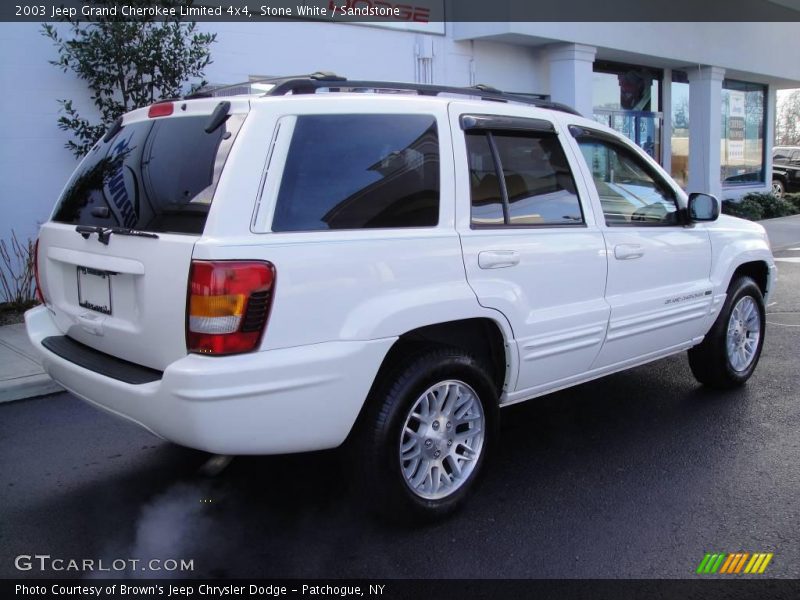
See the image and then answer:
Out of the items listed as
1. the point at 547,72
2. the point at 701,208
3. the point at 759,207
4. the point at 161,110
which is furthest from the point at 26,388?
the point at 759,207

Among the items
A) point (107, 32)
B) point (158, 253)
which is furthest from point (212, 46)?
point (158, 253)

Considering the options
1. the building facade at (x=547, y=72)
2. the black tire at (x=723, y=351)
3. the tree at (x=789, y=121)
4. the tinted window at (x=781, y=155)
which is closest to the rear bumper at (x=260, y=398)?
→ the black tire at (x=723, y=351)

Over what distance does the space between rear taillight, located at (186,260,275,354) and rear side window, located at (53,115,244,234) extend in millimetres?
240

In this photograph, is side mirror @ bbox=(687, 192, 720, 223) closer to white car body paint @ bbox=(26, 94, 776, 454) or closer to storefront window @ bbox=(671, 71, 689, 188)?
white car body paint @ bbox=(26, 94, 776, 454)

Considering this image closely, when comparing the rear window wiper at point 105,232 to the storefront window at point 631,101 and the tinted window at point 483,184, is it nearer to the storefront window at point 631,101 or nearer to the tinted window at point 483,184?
the tinted window at point 483,184

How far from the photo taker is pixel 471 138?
3.81 metres

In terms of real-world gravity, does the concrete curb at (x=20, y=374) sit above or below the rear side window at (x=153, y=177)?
below

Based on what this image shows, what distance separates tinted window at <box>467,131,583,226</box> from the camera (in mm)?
3797

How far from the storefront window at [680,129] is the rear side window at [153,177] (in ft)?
55.2

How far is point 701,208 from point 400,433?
8.69ft

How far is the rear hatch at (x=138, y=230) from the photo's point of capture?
308 cm

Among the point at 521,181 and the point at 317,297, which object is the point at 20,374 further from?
the point at 521,181

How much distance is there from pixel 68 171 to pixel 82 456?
5.33 m

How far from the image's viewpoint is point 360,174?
11.0 feet
